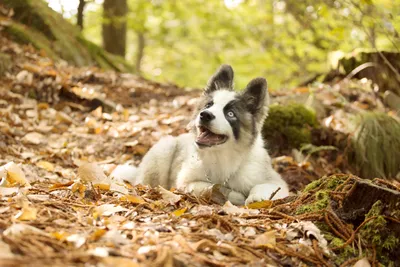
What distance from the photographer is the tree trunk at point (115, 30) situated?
1372 cm

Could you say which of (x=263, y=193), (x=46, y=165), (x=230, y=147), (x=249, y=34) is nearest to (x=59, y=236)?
(x=263, y=193)

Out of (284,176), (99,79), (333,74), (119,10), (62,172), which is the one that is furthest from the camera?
(119,10)

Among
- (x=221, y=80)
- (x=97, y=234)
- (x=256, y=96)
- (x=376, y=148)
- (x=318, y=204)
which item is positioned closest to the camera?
(x=97, y=234)

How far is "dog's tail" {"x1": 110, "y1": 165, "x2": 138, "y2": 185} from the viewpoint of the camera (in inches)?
229

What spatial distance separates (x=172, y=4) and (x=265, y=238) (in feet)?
44.2

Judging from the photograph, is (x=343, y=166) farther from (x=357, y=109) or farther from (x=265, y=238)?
(x=265, y=238)

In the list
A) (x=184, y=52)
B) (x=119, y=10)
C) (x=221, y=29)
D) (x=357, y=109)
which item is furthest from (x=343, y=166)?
(x=184, y=52)

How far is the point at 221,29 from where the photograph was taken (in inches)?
655

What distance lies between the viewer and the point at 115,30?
14445 millimetres

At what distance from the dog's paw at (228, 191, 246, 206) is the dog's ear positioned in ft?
3.13

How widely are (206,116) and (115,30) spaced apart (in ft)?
35.2

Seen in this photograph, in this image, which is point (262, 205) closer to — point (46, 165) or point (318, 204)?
point (318, 204)

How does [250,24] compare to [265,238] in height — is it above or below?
above

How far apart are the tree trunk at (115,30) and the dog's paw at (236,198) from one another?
963 centimetres
